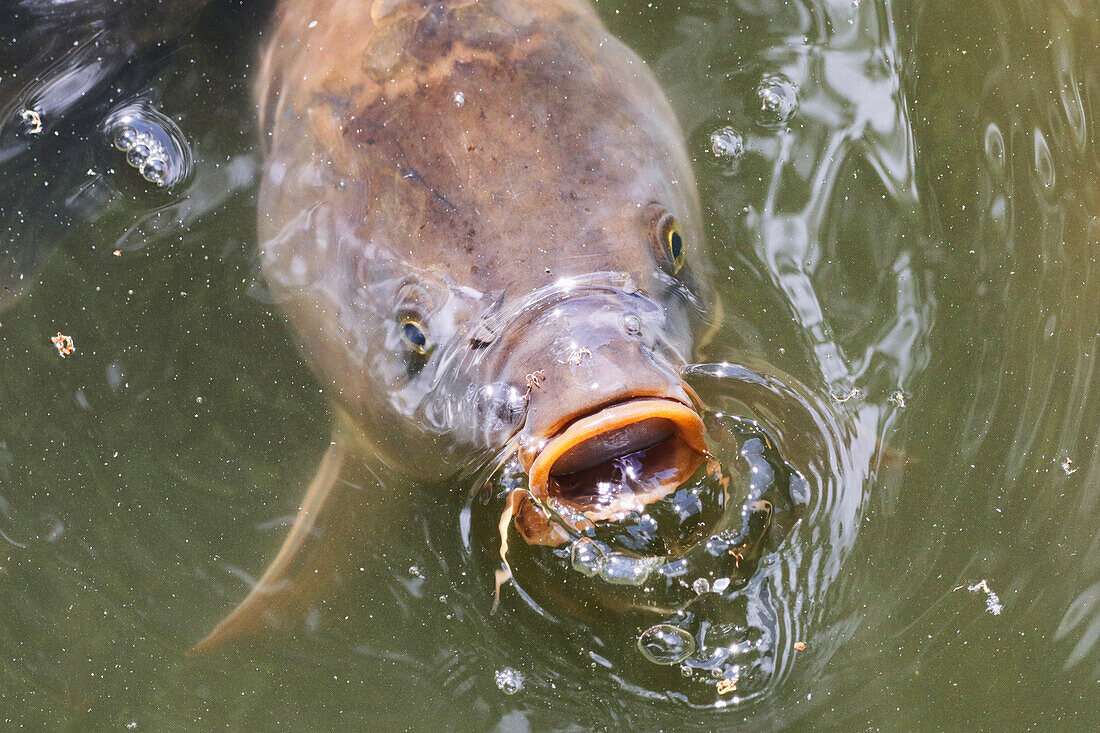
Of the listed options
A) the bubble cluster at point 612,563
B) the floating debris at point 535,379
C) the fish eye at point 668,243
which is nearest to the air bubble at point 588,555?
the bubble cluster at point 612,563

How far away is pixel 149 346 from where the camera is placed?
2795 mm

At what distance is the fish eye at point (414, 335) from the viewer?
2197 mm

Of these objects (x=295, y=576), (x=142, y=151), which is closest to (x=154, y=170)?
(x=142, y=151)

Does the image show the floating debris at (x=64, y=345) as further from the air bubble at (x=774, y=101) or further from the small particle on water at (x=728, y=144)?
the air bubble at (x=774, y=101)

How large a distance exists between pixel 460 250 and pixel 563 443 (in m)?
0.60

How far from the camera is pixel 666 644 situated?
7.71 ft

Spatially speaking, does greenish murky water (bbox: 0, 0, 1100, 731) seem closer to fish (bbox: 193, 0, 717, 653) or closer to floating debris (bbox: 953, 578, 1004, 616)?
floating debris (bbox: 953, 578, 1004, 616)

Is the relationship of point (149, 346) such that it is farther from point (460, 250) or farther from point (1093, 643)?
point (1093, 643)

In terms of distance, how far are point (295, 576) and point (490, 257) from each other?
3.66 feet

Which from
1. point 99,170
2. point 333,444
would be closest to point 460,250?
point 333,444

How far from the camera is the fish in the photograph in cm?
197

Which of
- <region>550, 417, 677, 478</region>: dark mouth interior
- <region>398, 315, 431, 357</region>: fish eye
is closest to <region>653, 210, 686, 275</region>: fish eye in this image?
<region>550, 417, 677, 478</region>: dark mouth interior

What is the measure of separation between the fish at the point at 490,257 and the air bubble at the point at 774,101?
45 cm

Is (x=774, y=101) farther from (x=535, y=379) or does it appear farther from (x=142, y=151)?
(x=142, y=151)
